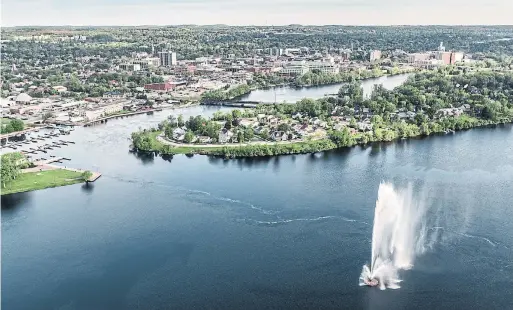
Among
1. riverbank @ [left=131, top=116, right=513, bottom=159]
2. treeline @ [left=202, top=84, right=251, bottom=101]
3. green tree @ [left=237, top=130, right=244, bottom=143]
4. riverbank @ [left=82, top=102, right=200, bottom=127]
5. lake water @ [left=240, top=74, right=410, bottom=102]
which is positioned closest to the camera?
riverbank @ [left=131, top=116, right=513, bottom=159]

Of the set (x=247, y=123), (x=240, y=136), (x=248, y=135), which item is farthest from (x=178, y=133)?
(x=247, y=123)

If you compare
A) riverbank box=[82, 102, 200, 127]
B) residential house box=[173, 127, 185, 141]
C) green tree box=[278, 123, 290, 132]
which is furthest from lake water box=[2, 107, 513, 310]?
riverbank box=[82, 102, 200, 127]

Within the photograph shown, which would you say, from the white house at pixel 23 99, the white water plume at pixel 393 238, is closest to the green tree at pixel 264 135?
the white water plume at pixel 393 238

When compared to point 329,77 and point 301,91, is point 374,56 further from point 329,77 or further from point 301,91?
point 301,91

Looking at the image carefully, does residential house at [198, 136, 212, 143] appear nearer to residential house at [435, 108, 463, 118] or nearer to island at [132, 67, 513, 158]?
island at [132, 67, 513, 158]

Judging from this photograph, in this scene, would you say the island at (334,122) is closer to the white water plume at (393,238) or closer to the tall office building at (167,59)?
the white water plume at (393,238)

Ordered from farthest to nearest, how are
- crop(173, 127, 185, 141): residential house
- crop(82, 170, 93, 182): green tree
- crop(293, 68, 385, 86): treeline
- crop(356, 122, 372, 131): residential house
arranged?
crop(293, 68, 385, 86): treeline < crop(356, 122, 372, 131): residential house < crop(173, 127, 185, 141): residential house < crop(82, 170, 93, 182): green tree

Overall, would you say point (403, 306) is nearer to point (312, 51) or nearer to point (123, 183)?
point (123, 183)

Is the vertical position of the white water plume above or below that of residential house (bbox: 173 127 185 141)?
below
